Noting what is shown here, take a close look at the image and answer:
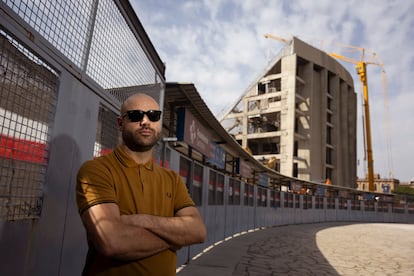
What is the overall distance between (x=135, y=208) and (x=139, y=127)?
1.57 feet

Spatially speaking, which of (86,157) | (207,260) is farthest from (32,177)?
(207,260)

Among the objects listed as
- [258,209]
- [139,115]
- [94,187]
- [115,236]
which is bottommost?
[258,209]

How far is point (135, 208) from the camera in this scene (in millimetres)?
1776

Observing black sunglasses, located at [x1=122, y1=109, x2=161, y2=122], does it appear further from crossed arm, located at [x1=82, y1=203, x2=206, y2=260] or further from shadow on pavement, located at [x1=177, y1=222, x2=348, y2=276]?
shadow on pavement, located at [x1=177, y1=222, x2=348, y2=276]

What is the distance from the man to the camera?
5.31 feet

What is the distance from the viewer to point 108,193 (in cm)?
170

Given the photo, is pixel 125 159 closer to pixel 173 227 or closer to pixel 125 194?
pixel 125 194

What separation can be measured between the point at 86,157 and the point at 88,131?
23 cm

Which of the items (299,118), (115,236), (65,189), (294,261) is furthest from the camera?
(299,118)

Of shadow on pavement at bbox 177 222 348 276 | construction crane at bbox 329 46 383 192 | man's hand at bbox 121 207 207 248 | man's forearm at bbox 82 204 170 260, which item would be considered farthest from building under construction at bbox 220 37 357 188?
man's forearm at bbox 82 204 170 260

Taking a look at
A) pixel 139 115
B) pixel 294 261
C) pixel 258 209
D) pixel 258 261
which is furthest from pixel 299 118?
pixel 139 115

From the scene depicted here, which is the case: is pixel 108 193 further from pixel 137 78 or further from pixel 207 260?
pixel 207 260

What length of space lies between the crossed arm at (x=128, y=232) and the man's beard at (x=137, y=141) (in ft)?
1.26

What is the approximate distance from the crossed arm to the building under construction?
4457cm
